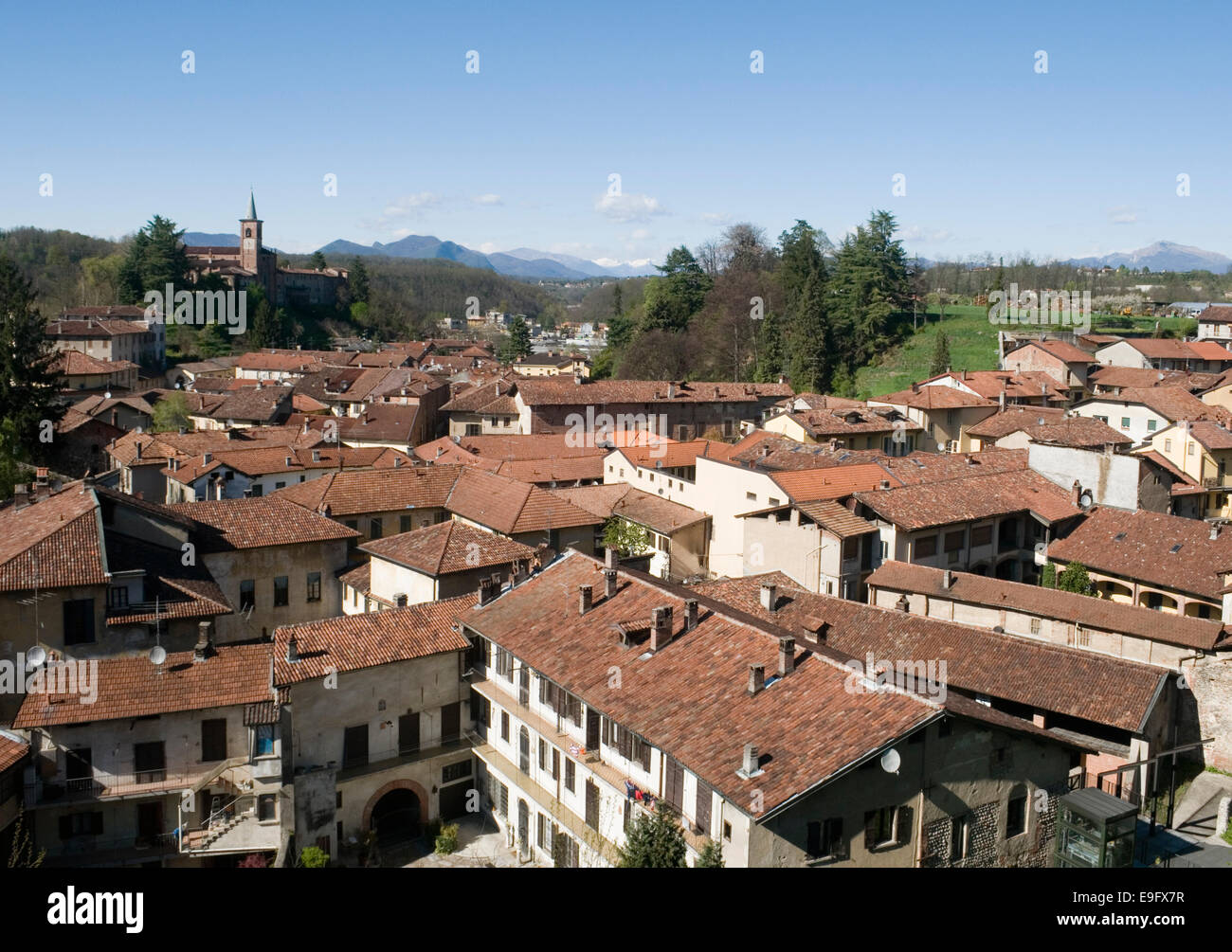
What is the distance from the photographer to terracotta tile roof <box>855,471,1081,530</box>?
101 ft

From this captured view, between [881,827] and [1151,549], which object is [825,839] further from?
[1151,549]

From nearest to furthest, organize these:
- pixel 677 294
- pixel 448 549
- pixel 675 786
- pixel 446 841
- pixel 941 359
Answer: pixel 675 786, pixel 446 841, pixel 448 549, pixel 941 359, pixel 677 294

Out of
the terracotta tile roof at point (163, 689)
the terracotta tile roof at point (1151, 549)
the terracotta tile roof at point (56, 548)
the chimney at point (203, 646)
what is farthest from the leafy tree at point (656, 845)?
the terracotta tile roof at point (1151, 549)

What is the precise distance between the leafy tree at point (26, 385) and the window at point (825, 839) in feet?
130

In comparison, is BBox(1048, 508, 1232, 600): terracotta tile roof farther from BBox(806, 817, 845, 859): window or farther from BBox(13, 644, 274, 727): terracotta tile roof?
BBox(13, 644, 274, 727): terracotta tile roof

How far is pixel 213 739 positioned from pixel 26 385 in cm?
3036

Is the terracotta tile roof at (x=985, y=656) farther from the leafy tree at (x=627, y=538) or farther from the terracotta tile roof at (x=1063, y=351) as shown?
the terracotta tile roof at (x=1063, y=351)

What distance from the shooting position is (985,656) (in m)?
22.1

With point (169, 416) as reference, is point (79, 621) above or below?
below

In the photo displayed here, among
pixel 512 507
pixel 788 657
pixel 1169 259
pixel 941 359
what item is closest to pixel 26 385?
pixel 512 507

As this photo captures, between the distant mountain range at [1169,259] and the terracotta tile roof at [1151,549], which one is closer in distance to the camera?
the terracotta tile roof at [1151,549]

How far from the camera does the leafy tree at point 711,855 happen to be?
43.9 ft

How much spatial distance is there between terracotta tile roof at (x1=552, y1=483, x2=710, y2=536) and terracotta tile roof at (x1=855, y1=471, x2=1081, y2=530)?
6132 mm
